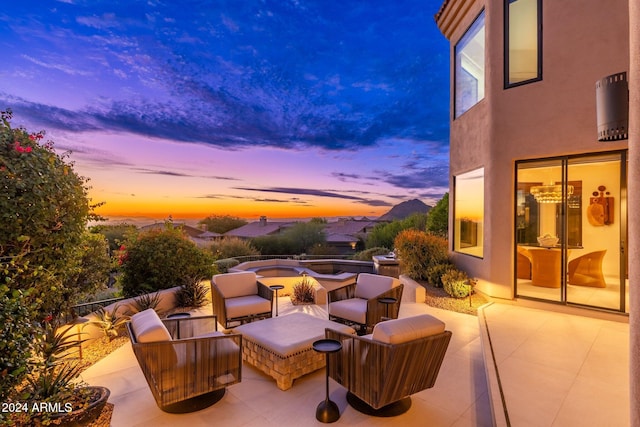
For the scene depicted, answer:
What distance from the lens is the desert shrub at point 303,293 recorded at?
7.46 m

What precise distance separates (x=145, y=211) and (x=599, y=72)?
560 inches

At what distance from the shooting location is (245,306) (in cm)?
539

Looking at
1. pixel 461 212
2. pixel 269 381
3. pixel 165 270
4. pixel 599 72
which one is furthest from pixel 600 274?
pixel 165 270

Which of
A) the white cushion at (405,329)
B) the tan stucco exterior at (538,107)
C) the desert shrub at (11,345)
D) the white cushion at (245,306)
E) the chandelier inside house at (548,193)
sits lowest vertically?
the white cushion at (245,306)

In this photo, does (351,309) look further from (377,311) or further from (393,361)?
(393,361)

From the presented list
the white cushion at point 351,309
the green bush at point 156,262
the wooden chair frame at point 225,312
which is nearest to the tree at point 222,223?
the green bush at point 156,262

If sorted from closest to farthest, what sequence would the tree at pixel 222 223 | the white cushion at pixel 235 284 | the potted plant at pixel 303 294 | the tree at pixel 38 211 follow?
the tree at pixel 38 211 < the white cushion at pixel 235 284 < the potted plant at pixel 303 294 < the tree at pixel 222 223

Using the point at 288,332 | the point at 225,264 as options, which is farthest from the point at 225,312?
the point at 225,264

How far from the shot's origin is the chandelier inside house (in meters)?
5.99

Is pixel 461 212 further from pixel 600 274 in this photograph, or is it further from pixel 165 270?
pixel 165 270

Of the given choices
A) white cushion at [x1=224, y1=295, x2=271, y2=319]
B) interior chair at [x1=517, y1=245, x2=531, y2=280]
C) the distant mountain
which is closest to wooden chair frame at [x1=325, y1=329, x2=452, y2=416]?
white cushion at [x1=224, y1=295, x2=271, y2=319]

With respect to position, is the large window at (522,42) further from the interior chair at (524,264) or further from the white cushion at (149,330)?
the white cushion at (149,330)

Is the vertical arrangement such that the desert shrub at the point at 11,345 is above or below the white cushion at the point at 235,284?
above

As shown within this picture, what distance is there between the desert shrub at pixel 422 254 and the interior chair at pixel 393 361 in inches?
213
